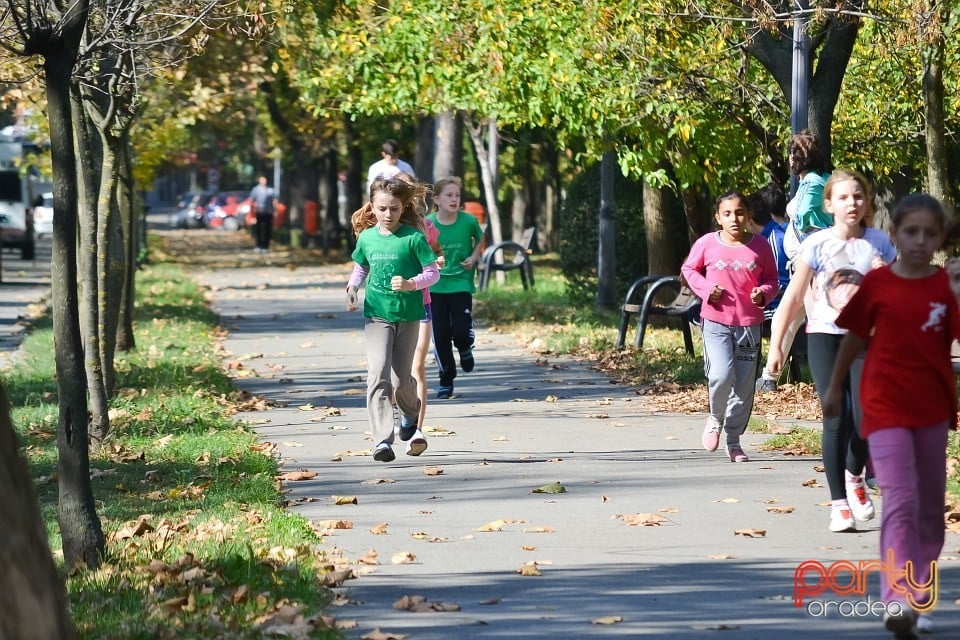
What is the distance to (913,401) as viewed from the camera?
5527 mm

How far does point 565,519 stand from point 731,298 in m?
1.99

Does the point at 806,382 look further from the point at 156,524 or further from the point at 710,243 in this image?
the point at 156,524

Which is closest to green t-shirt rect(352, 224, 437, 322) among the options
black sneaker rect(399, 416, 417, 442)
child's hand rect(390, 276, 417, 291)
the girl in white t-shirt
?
child's hand rect(390, 276, 417, 291)

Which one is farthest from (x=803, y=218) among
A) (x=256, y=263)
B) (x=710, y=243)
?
(x=256, y=263)

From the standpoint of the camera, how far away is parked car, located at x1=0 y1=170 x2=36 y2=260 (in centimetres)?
3675

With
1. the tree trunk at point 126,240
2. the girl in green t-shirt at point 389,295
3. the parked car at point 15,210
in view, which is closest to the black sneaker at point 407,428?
the girl in green t-shirt at point 389,295

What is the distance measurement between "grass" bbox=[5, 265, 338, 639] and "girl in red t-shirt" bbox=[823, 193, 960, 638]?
1975 mm

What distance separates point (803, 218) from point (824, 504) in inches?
96.4

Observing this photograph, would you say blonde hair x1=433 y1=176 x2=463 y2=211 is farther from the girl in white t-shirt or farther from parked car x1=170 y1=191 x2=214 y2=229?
parked car x1=170 y1=191 x2=214 y2=229

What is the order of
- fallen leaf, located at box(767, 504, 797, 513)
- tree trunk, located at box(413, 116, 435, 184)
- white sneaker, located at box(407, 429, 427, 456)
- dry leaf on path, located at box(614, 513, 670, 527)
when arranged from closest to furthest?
dry leaf on path, located at box(614, 513, 670, 527)
fallen leaf, located at box(767, 504, 797, 513)
white sneaker, located at box(407, 429, 427, 456)
tree trunk, located at box(413, 116, 435, 184)

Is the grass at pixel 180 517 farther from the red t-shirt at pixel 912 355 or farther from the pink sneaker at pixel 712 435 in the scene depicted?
the pink sneaker at pixel 712 435

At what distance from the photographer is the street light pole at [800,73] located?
11.8 meters

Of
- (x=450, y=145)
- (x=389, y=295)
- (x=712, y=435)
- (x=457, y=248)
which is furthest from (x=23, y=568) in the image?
(x=450, y=145)

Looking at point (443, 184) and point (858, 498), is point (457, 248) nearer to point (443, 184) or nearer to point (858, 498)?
point (443, 184)
